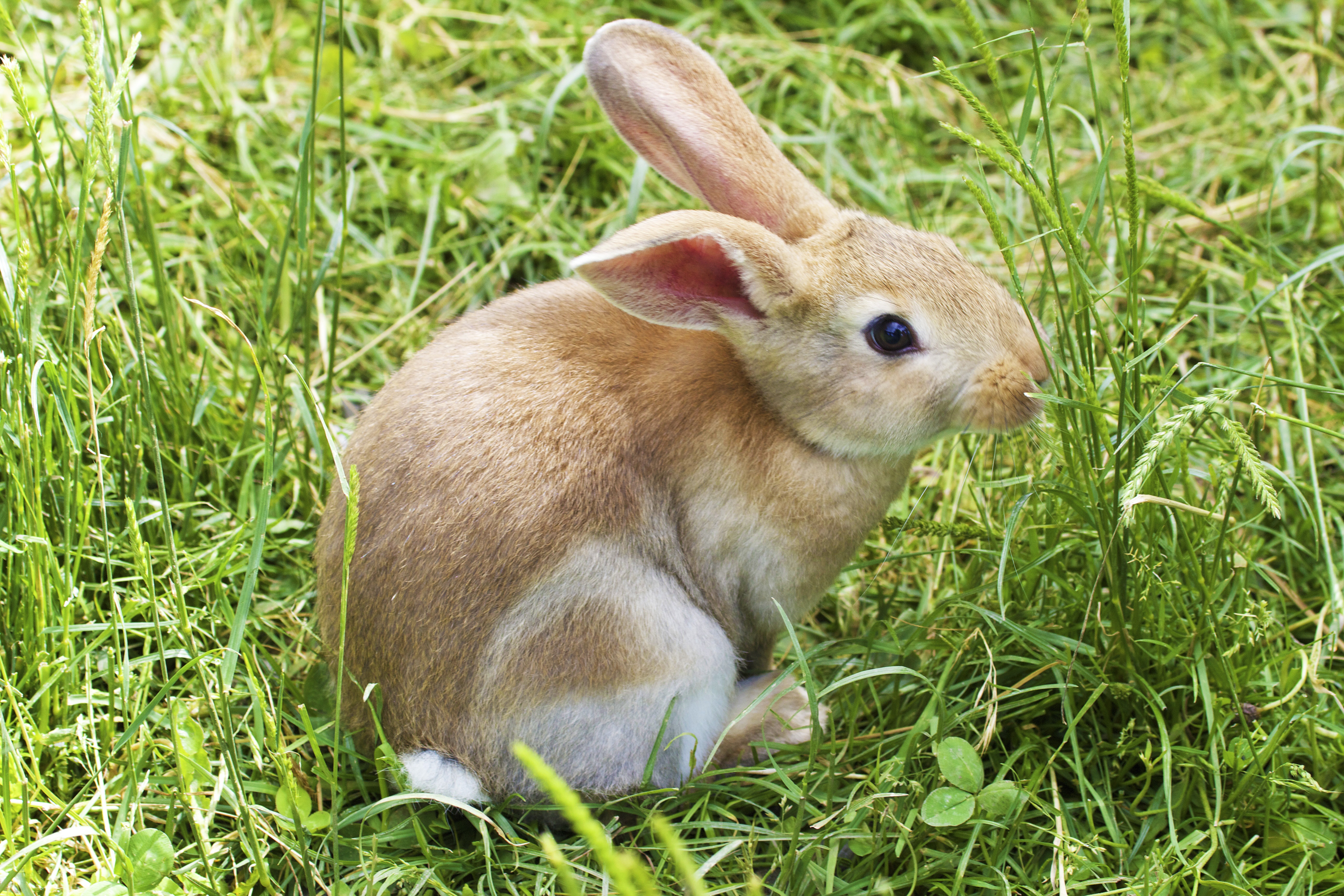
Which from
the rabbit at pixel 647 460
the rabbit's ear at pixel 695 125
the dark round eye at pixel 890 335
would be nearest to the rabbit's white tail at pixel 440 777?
Answer: the rabbit at pixel 647 460

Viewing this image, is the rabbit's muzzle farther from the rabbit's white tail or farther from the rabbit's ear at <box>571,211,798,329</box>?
the rabbit's white tail

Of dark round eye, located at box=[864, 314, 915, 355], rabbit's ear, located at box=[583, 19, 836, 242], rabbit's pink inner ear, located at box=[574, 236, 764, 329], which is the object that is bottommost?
dark round eye, located at box=[864, 314, 915, 355]

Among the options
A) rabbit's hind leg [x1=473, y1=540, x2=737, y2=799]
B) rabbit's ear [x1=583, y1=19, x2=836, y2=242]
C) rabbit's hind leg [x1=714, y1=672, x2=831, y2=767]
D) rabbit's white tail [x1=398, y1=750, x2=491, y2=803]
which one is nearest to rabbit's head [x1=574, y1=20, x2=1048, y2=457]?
rabbit's ear [x1=583, y1=19, x2=836, y2=242]

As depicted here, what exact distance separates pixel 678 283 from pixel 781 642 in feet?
4.90

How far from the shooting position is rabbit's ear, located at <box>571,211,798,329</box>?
3180 millimetres

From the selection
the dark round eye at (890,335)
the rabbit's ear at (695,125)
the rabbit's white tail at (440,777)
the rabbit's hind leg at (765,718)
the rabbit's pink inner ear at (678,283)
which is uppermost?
the rabbit's ear at (695,125)

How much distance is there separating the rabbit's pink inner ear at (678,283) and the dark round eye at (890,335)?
1.03 feet

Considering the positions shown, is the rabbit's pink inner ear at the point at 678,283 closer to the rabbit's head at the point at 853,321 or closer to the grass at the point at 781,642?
the rabbit's head at the point at 853,321

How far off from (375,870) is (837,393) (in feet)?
5.83

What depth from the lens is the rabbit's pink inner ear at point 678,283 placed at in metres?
3.26

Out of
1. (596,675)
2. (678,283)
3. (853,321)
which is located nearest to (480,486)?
(596,675)

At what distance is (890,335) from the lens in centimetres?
348

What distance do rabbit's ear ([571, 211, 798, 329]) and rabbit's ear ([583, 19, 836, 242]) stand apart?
331mm

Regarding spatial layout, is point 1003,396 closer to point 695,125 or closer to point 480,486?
point 695,125
